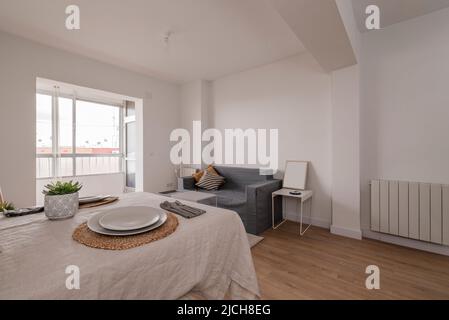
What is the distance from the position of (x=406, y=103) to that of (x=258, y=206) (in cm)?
214

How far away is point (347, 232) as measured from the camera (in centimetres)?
264

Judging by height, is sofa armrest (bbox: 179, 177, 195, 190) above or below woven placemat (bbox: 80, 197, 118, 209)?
below

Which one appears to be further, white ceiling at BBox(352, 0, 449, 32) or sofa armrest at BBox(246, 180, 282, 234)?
sofa armrest at BBox(246, 180, 282, 234)

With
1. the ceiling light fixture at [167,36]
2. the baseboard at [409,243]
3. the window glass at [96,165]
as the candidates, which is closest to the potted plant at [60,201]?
the ceiling light fixture at [167,36]

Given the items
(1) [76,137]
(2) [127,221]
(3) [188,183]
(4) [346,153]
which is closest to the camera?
(2) [127,221]

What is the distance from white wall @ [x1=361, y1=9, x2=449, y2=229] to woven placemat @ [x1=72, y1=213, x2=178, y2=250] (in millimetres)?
2792

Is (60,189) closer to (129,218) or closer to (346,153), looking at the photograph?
(129,218)

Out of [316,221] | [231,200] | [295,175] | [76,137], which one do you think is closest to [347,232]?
[316,221]

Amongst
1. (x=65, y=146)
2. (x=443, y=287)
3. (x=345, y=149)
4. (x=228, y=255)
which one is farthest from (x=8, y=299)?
(x=65, y=146)

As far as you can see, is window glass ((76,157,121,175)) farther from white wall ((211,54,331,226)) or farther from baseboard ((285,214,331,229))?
baseboard ((285,214,331,229))

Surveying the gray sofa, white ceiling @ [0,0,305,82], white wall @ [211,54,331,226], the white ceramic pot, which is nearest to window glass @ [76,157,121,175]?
white ceiling @ [0,0,305,82]

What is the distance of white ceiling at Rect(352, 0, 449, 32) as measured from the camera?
81.6 inches

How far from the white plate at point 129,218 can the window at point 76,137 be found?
12.5 feet

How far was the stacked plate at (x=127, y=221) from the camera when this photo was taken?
0.74 m
